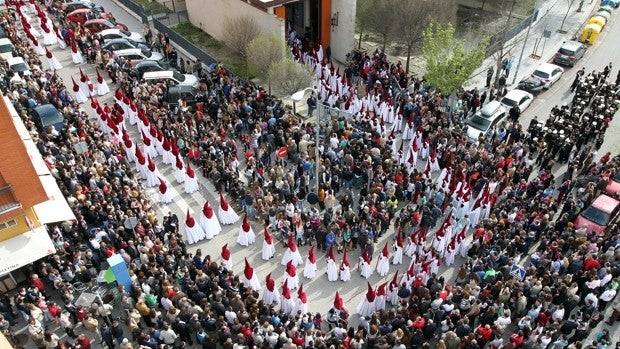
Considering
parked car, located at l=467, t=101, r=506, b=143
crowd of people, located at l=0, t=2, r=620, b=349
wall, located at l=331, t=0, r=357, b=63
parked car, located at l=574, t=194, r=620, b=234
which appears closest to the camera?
crowd of people, located at l=0, t=2, r=620, b=349

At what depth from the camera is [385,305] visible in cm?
1471

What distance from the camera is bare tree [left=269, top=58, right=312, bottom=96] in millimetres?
22797

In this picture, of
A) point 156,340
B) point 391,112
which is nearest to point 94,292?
point 156,340

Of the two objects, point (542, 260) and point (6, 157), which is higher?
point (6, 157)

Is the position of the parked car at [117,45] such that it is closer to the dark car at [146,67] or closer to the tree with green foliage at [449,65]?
the dark car at [146,67]

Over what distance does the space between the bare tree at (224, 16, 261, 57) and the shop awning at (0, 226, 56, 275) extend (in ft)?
49.4

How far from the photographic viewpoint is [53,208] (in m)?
15.6

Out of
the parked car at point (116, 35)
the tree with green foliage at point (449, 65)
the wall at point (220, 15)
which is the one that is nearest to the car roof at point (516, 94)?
the tree with green foliage at point (449, 65)

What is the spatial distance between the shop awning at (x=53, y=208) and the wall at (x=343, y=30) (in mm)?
18193

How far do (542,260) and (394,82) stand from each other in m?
12.6

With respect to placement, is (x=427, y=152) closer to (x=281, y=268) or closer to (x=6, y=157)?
(x=281, y=268)

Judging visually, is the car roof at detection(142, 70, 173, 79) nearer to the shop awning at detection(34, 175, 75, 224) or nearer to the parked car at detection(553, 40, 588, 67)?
the shop awning at detection(34, 175, 75, 224)

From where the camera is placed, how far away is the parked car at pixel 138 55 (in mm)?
26688

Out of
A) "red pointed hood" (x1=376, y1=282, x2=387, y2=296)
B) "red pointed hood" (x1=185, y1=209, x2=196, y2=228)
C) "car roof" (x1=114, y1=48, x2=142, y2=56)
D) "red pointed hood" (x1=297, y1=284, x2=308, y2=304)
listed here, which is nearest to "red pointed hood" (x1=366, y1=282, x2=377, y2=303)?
"red pointed hood" (x1=376, y1=282, x2=387, y2=296)
